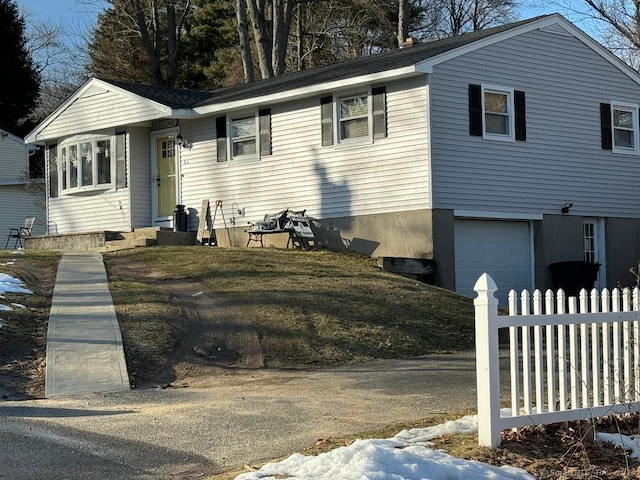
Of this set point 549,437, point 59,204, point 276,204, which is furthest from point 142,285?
point 59,204

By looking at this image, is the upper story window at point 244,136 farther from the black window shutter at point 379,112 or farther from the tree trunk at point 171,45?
the tree trunk at point 171,45

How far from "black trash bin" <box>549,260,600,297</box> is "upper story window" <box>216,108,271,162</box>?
7335 mm

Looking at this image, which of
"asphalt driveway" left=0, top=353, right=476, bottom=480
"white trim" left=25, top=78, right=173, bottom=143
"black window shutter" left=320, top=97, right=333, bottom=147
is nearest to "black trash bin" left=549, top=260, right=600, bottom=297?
"black window shutter" left=320, top=97, right=333, bottom=147

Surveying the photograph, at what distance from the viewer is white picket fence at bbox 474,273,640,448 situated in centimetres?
590

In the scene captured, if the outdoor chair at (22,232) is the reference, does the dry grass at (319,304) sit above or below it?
below

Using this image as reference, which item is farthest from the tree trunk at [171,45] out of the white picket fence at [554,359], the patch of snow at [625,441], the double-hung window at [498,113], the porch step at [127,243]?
the patch of snow at [625,441]

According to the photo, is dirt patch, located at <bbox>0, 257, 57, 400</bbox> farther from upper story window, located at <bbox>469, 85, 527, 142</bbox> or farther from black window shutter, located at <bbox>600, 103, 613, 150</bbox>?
black window shutter, located at <bbox>600, 103, 613, 150</bbox>

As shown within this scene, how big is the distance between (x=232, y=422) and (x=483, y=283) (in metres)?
2.80

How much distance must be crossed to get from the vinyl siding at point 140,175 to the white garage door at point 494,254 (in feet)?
29.5

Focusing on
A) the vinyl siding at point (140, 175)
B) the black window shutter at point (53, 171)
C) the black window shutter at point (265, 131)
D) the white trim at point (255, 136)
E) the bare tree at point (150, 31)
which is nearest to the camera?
the black window shutter at point (265, 131)

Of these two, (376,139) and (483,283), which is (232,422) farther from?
(376,139)

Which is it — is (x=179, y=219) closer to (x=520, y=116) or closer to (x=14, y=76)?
(x=520, y=116)

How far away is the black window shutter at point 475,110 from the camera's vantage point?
718 inches

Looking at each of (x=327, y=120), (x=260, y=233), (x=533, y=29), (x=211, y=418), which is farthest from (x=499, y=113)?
(x=211, y=418)
